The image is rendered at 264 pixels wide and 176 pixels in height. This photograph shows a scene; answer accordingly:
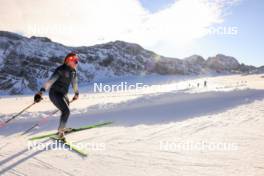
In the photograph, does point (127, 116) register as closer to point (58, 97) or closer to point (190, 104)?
point (190, 104)

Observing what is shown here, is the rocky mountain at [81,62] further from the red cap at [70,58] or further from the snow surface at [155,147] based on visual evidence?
the red cap at [70,58]

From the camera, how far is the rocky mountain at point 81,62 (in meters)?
70.9

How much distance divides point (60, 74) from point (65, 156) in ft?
6.73

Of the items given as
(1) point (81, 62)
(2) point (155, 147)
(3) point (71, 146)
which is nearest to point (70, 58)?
(3) point (71, 146)

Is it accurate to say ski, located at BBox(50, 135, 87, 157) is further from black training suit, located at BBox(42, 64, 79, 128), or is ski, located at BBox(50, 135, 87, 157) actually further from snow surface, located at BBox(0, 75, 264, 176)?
black training suit, located at BBox(42, 64, 79, 128)

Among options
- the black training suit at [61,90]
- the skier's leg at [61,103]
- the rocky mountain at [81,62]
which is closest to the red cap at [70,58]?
the black training suit at [61,90]

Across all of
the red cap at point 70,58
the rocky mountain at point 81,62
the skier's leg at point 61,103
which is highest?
the rocky mountain at point 81,62

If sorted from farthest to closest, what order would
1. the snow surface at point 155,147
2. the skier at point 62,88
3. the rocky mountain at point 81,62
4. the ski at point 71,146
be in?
the rocky mountain at point 81,62 < the skier at point 62,88 < the ski at point 71,146 < the snow surface at point 155,147

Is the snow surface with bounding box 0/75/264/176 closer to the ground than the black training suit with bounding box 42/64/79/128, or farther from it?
closer to the ground

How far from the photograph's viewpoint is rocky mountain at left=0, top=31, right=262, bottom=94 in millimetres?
70875

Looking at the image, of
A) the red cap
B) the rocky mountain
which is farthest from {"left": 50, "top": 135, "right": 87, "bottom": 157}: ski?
the rocky mountain

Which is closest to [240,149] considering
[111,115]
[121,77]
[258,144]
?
[258,144]

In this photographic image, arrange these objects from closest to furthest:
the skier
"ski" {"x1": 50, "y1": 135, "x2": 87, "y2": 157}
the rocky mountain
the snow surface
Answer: the snow surface < "ski" {"x1": 50, "y1": 135, "x2": 87, "y2": 157} < the skier < the rocky mountain

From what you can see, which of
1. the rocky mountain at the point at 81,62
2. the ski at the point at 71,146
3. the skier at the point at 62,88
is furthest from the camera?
the rocky mountain at the point at 81,62
